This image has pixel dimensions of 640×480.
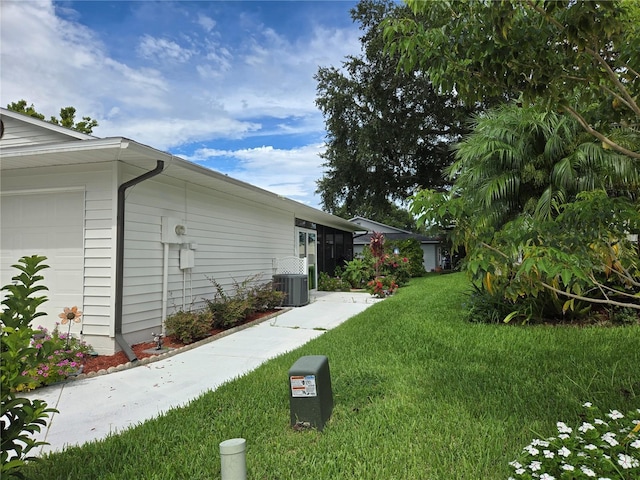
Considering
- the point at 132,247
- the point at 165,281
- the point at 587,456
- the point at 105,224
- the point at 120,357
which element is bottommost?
the point at 120,357

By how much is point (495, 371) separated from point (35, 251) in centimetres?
662

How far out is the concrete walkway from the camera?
3448 mm

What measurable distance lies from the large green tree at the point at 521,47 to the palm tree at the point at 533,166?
14.1 ft

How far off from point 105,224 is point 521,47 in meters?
5.50

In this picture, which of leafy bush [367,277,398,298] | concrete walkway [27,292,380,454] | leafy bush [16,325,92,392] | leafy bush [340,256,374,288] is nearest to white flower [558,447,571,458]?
concrete walkway [27,292,380,454]

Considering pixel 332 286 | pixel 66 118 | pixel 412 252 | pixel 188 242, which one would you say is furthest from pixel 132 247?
pixel 412 252

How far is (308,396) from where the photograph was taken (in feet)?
9.98

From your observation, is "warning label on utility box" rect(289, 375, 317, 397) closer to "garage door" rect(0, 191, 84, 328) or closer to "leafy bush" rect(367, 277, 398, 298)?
"garage door" rect(0, 191, 84, 328)

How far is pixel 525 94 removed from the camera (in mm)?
2285

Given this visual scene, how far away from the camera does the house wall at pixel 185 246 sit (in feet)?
20.0

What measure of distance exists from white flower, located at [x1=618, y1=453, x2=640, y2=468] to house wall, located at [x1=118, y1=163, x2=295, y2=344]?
5.74 m

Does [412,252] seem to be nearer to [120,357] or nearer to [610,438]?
[120,357]

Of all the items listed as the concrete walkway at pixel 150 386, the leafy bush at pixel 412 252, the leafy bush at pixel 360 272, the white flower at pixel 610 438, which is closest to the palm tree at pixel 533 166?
the concrete walkway at pixel 150 386

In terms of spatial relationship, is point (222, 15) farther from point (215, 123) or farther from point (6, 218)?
point (215, 123)
